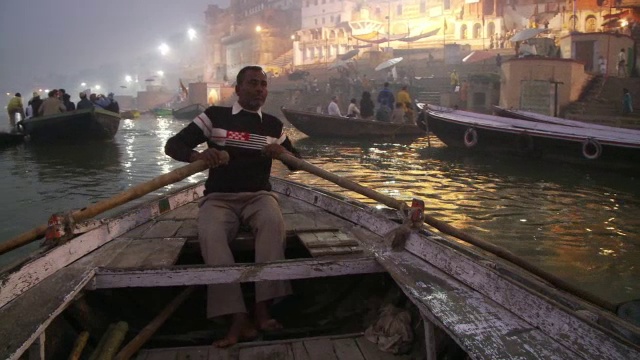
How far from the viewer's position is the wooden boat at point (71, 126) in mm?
14539

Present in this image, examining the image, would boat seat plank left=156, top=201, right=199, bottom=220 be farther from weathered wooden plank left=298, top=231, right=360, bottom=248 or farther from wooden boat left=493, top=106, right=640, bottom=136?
wooden boat left=493, top=106, right=640, bottom=136

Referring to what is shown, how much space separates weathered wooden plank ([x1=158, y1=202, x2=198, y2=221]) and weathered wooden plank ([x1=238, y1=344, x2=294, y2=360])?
6.26 ft

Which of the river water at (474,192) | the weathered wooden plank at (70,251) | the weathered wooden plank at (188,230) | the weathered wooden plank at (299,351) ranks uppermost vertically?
the weathered wooden plank at (70,251)

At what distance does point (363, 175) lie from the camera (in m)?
10.0

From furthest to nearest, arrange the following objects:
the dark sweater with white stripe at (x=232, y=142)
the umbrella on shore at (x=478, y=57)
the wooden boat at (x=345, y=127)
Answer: the umbrella on shore at (x=478, y=57)
the wooden boat at (x=345, y=127)
the dark sweater with white stripe at (x=232, y=142)

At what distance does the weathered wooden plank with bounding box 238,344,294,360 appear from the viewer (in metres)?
2.33

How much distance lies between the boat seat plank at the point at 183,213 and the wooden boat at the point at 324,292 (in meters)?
0.29

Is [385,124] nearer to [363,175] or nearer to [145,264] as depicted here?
[363,175]

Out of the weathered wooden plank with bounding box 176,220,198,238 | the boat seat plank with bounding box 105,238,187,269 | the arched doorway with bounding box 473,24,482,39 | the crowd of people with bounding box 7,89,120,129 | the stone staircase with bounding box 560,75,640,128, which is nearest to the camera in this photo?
the boat seat plank with bounding box 105,238,187,269

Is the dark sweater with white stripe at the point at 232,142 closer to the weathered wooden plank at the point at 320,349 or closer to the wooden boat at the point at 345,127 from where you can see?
the weathered wooden plank at the point at 320,349

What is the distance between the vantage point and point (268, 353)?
2363 mm

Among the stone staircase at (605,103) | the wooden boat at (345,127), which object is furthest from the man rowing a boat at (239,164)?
the stone staircase at (605,103)

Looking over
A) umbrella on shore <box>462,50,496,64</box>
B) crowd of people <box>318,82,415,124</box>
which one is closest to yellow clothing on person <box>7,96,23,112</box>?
crowd of people <box>318,82,415,124</box>

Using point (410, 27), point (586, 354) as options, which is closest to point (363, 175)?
point (586, 354)
